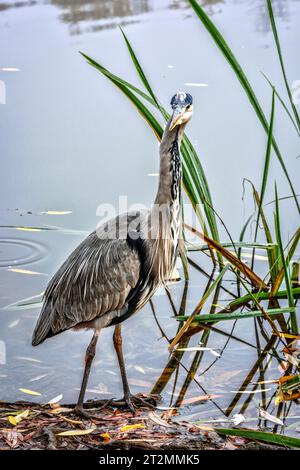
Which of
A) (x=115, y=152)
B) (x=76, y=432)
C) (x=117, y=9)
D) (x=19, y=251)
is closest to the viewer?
(x=76, y=432)

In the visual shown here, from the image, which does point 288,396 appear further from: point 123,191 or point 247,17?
point 247,17

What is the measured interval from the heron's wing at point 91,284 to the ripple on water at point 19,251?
1117mm

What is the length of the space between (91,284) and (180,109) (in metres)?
0.76

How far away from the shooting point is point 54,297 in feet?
10.9

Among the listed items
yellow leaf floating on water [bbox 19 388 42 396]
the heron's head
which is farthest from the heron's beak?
yellow leaf floating on water [bbox 19 388 42 396]

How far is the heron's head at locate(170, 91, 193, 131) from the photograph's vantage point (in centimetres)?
296

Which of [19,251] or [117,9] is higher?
[117,9]

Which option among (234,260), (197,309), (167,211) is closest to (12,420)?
(197,309)

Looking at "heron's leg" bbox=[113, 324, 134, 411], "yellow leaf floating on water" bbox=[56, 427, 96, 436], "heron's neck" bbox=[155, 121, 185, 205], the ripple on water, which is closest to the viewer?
"yellow leaf floating on water" bbox=[56, 427, 96, 436]

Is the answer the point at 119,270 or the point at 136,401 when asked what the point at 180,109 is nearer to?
the point at 119,270

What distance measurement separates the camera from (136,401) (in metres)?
3.21

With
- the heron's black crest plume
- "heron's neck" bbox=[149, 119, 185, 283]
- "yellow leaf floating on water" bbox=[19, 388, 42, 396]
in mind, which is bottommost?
"yellow leaf floating on water" bbox=[19, 388, 42, 396]

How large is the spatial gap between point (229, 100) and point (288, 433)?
3423 mm

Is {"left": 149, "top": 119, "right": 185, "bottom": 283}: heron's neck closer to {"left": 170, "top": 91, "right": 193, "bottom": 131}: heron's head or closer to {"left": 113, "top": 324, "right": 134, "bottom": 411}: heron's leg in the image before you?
{"left": 170, "top": 91, "right": 193, "bottom": 131}: heron's head
